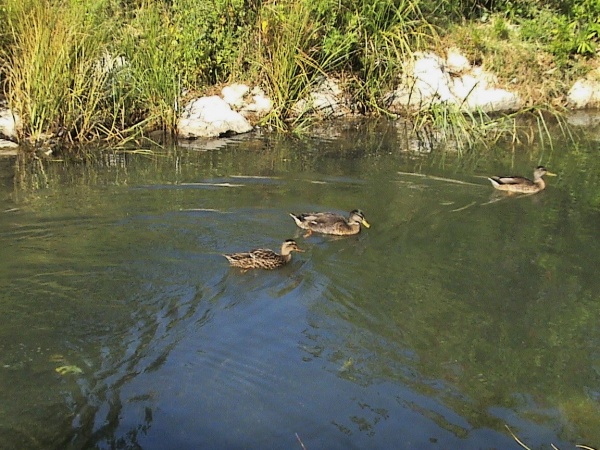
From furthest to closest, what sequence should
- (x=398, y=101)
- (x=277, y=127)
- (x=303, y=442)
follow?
(x=398, y=101), (x=277, y=127), (x=303, y=442)

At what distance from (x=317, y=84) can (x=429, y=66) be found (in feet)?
7.17

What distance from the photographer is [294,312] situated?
7125 mm

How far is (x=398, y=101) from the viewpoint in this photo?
1496cm

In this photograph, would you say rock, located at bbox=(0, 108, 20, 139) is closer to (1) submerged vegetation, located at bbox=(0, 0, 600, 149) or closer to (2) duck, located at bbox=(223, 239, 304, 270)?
(1) submerged vegetation, located at bbox=(0, 0, 600, 149)

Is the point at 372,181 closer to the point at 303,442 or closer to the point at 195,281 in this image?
the point at 195,281

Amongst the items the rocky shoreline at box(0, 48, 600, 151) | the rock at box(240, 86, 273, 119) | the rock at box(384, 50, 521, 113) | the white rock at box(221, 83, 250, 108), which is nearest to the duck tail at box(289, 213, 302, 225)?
the rocky shoreline at box(0, 48, 600, 151)

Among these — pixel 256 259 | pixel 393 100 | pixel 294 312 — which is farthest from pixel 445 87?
pixel 294 312

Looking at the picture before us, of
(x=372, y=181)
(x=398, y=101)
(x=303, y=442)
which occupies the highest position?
(x=398, y=101)

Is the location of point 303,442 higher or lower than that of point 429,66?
lower

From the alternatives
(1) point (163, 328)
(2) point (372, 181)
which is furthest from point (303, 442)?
(2) point (372, 181)

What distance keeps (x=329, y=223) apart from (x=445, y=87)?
694 centimetres

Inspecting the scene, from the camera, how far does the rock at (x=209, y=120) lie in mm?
13477

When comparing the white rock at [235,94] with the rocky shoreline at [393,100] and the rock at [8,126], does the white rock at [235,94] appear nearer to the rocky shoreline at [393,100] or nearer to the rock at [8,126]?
the rocky shoreline at [393,100]

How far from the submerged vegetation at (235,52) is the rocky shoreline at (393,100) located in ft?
0.67
